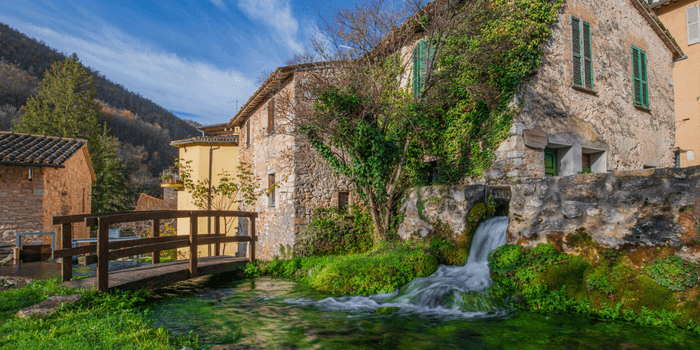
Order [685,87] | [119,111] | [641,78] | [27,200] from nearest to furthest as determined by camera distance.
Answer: [641,78] → [27,200] → [685,87] → [119,111]

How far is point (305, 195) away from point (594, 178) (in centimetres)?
800

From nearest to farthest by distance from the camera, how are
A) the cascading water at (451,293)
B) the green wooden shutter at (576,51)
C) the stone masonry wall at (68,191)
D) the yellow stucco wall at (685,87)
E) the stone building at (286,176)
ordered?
the cascading water at (451,293), the green wooden shutter at (576,51), the stone building at (286,176), the stone masonry wall at (68,191), the yellow stucco wall at (685,87)

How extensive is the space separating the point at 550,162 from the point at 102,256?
975 centimetres

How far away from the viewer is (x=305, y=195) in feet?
39.9

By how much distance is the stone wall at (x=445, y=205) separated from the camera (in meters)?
8.15

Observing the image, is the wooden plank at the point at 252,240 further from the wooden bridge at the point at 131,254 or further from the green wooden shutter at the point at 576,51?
the green wooden shutter at the point at 576,51

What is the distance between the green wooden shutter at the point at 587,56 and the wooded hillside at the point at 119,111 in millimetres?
32194

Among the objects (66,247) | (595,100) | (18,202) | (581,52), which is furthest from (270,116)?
(595,100)

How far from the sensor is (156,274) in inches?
269

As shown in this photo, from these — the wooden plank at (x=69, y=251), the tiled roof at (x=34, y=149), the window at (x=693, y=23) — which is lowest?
the wooden plank at (x=69, y=251)

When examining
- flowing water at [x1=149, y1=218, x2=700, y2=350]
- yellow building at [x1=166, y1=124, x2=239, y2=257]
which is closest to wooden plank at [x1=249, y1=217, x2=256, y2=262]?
flowing water at [x1=149, y1=218, x2=700, y2=350]

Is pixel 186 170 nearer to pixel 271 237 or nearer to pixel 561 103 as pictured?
pixel 271 237

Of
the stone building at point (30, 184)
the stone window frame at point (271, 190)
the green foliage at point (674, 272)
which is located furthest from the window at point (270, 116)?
the green foliage at point (674, 272)

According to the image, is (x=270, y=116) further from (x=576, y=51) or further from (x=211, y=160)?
(x=576, y=51)
